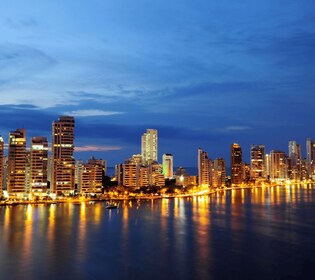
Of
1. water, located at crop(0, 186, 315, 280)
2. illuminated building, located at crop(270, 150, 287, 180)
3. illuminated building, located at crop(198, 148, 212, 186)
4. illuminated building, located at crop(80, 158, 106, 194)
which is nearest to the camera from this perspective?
water, located at crop(0, 186, 315, 280)

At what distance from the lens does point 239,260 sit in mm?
11641

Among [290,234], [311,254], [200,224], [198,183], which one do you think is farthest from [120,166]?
[311,254]

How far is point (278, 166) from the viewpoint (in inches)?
3009

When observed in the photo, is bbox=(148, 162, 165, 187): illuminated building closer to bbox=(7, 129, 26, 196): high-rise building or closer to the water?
bbox=(7, 129, 26, 196): high-rise building

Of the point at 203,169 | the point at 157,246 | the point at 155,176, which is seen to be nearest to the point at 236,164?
the point at 203,169

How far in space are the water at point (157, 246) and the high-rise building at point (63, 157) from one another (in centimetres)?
1104

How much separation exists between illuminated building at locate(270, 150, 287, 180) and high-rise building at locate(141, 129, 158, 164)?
24.3 meters

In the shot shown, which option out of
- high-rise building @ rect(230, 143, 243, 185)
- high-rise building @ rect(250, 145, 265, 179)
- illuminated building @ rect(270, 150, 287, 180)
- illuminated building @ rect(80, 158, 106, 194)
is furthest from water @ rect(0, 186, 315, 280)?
illuminated building @ rect(270, 150, 287, 180)

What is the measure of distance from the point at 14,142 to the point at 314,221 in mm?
22437

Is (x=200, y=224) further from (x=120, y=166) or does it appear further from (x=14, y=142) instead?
(x=120, y=166)

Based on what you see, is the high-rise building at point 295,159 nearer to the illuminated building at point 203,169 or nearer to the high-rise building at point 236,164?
the high-rise building at point 236,164

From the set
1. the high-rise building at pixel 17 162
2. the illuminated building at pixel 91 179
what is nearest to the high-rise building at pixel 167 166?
the illuminated building at pixel 91 179

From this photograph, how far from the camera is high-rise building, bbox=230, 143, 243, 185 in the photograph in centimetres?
6138

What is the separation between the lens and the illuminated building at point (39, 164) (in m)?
31.8
